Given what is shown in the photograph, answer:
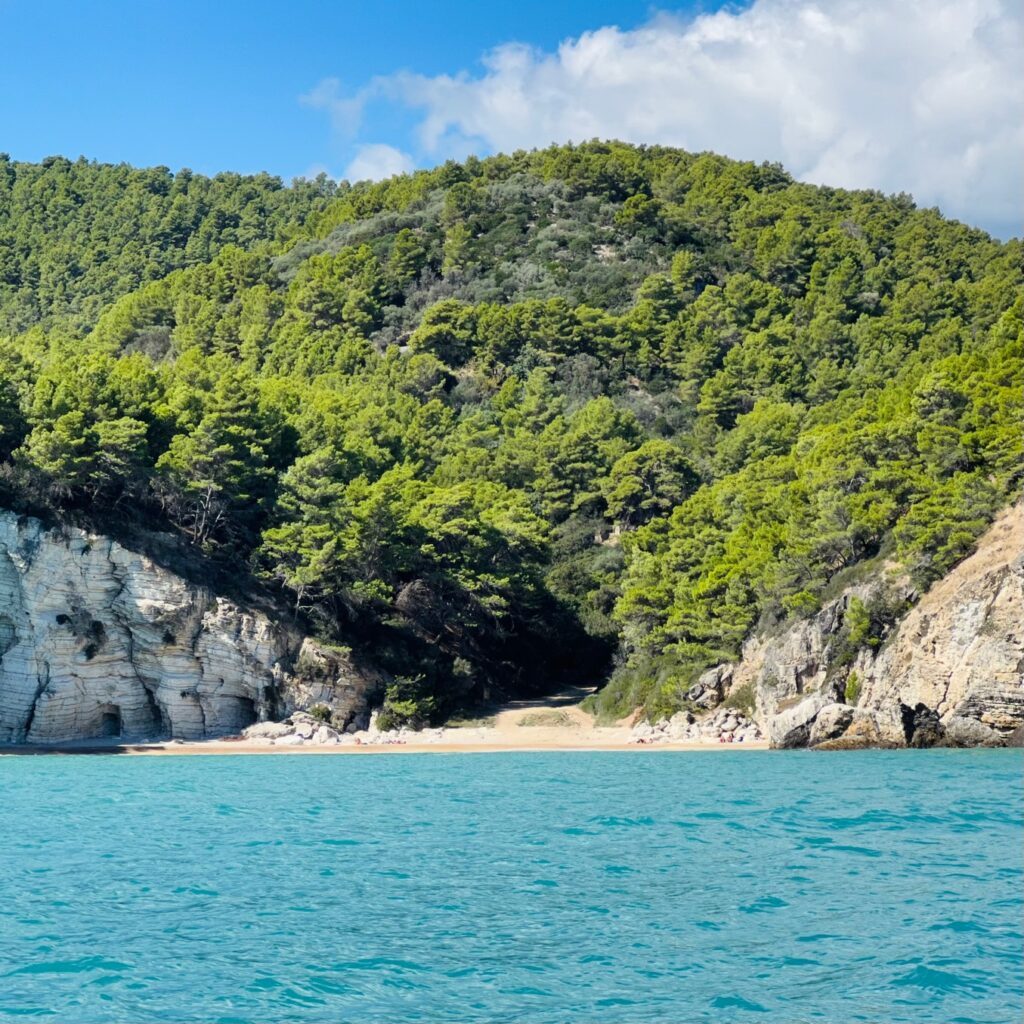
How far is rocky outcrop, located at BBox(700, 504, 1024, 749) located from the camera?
32156mm

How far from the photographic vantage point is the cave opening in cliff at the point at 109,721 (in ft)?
136

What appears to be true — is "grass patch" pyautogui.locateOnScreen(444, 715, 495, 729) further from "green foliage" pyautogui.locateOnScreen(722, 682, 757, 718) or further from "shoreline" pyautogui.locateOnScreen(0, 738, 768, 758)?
"green foliage" pyautogui.locateOnScreen(722, 682, 757, 718)

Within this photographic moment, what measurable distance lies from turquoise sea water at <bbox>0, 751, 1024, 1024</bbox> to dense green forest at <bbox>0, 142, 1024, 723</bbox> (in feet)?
59.4

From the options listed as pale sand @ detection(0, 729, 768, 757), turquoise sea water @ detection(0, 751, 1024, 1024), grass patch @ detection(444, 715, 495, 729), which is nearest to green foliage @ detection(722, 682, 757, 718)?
pale sand @ detection(0, 729, 768, 757)

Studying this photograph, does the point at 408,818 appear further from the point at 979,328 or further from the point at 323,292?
the point at 323,292

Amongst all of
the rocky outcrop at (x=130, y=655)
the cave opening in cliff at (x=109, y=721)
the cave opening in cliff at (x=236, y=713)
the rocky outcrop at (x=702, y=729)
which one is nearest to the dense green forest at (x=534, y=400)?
the rocky outcrop at (x=130, y=655)

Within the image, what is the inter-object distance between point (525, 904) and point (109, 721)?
103 feet

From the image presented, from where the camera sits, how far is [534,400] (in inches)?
2687

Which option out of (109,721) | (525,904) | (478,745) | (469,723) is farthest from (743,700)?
(525,904)

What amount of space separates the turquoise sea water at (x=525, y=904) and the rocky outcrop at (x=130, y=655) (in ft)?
51.4

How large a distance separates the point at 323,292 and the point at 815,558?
52297 millimetres

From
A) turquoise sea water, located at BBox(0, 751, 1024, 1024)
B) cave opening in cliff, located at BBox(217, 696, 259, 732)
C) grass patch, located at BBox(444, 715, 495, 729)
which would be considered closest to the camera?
turquoise sea water, located at BBox(0, 751, 1024, 1024)

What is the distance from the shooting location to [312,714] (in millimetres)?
42875

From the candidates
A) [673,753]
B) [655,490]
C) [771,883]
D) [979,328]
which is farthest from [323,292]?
[771,883]
